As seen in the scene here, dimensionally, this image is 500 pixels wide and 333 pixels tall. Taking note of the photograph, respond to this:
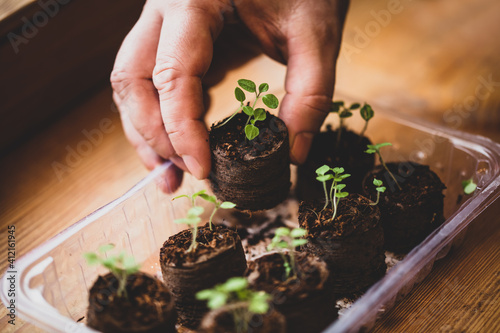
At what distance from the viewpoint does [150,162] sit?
165 cm

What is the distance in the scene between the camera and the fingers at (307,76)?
1.39m

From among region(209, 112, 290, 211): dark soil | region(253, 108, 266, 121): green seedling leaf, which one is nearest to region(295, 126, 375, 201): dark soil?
region(209, 112, 290, 211): dark soil

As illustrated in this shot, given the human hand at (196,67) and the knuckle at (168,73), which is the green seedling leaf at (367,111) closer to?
the human hand at (196,67)

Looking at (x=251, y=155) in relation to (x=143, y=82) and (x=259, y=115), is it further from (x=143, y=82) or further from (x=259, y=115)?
(x=143, y=82)

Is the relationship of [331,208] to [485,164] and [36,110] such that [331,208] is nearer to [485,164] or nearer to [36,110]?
[485,164]

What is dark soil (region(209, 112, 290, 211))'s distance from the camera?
4.07ft

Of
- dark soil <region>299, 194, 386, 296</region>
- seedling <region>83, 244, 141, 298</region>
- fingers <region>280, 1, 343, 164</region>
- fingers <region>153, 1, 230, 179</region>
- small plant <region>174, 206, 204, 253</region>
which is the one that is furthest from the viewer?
fingers <region>280, 1, 343, 164</region>

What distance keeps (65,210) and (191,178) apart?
0.43 meters

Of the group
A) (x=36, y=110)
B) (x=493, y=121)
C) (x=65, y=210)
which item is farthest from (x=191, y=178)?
(x=493, y=121)

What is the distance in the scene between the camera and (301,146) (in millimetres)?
1425

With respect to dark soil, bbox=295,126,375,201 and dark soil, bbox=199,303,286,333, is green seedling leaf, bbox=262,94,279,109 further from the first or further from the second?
dark soil, bbox=199,303,286,333

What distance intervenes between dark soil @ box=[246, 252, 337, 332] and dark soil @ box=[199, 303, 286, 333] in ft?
0.24

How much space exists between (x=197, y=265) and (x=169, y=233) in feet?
1.46

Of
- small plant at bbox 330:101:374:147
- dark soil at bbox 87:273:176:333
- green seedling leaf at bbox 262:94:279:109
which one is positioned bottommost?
small plant at bbox 330:101:374:147
